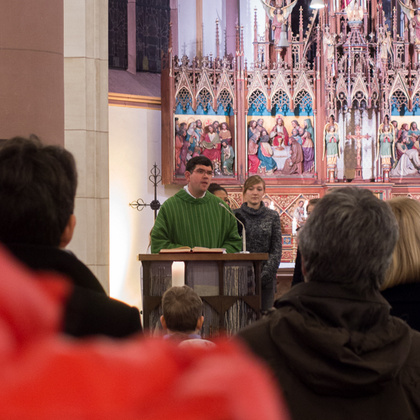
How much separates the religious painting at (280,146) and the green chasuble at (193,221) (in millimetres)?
6241

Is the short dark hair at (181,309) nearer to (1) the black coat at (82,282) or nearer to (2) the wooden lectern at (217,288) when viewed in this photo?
(2) the wooden lectern at (217,288)

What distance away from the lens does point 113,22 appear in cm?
1299

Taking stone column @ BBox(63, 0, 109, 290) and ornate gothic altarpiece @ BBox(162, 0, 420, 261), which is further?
ornate gothic altarpiece @ BBox(162, 0, 420, 261)

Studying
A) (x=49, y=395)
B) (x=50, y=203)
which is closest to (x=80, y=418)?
(x=49, y=395)

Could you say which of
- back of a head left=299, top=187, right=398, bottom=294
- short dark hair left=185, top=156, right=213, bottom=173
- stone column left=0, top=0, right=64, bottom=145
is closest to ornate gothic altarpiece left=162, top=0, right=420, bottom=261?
short dark hair left=185, top=156, right=213, bottom=173

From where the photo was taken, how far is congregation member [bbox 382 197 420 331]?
7.80ft

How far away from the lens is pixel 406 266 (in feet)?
7.81

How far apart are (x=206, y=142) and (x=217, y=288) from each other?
6.66 metres

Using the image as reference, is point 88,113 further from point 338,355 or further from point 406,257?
point 338,355

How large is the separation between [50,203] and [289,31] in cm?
1225

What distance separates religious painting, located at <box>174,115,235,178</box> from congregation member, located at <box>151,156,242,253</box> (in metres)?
5.75

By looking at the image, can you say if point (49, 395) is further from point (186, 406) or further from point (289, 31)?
point (289, 31)

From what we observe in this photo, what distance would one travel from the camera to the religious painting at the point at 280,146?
40.4 feet

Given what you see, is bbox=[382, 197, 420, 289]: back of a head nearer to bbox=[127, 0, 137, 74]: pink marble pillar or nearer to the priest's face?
the priest's face
